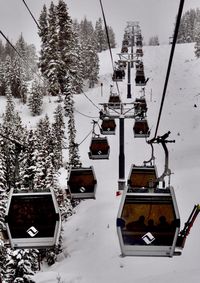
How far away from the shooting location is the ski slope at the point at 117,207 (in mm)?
16125

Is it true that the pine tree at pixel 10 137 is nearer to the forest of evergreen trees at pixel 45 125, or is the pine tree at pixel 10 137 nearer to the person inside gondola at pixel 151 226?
the forest of evergreen trees at pixel 45 125

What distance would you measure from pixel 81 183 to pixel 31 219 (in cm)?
891

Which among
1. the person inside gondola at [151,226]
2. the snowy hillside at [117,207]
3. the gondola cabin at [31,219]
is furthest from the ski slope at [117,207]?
the gondola cabin at [31,219]

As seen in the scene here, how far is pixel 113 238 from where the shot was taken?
20.7m

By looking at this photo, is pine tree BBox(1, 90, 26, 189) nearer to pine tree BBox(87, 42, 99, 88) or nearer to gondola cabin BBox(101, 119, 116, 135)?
gondola cabin BBox(101, 119, 116, 135)

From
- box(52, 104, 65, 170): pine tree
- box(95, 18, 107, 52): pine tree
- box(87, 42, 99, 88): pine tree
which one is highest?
box(95, 18, 107, 52): pine tree

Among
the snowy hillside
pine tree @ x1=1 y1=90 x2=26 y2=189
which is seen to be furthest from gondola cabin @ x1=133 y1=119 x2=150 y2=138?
pine tree @ x1=1 y1=90 x2=26 y2=189

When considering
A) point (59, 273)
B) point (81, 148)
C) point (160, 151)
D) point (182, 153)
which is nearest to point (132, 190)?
point (59, 273)

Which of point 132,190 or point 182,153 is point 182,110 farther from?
point 132,190

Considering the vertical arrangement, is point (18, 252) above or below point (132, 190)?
below

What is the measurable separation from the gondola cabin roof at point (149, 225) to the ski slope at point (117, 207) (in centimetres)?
461

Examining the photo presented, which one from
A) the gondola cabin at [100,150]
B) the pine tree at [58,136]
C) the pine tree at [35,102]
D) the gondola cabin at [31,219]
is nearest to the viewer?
the gondola cabin at [31,219]

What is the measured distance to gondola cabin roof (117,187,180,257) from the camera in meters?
8.87

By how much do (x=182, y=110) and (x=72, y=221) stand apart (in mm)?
27121
